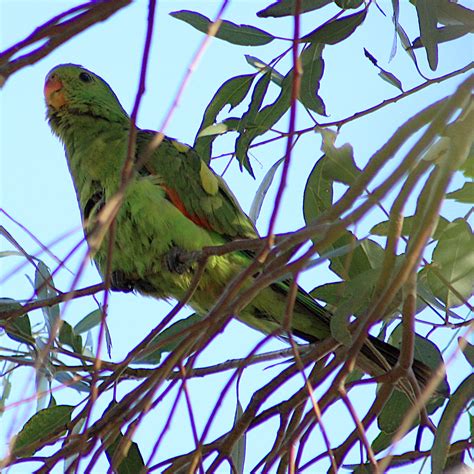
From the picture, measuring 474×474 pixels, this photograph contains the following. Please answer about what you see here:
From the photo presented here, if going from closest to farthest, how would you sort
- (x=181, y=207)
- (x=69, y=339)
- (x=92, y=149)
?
(x=69, y=339) < (x=181, y=207) < (x=92, y=149)

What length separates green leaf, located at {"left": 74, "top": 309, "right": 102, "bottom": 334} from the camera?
8.14 ft

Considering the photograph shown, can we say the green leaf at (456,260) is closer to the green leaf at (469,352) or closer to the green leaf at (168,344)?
the green leaf at (469,352)

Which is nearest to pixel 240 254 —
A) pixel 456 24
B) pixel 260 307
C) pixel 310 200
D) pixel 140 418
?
pixel 260 307

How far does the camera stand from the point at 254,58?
232 cm

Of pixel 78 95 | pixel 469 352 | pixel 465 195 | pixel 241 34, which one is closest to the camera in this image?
pixel 465 195

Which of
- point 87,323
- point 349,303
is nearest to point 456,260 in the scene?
point 349,303

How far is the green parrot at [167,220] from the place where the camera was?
98.3 inches

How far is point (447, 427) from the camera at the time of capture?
4.72 feet

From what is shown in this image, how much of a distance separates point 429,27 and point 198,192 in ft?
3.38

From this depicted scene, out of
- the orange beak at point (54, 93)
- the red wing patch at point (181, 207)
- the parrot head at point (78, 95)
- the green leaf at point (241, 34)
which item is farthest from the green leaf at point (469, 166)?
the orange beak at point (54, 93)

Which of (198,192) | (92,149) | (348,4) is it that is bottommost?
(348,4)

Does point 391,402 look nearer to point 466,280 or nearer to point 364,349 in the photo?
point 364,349

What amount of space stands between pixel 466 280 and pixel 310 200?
1.40 feet

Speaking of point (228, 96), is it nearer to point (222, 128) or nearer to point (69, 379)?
point (222, 128)
